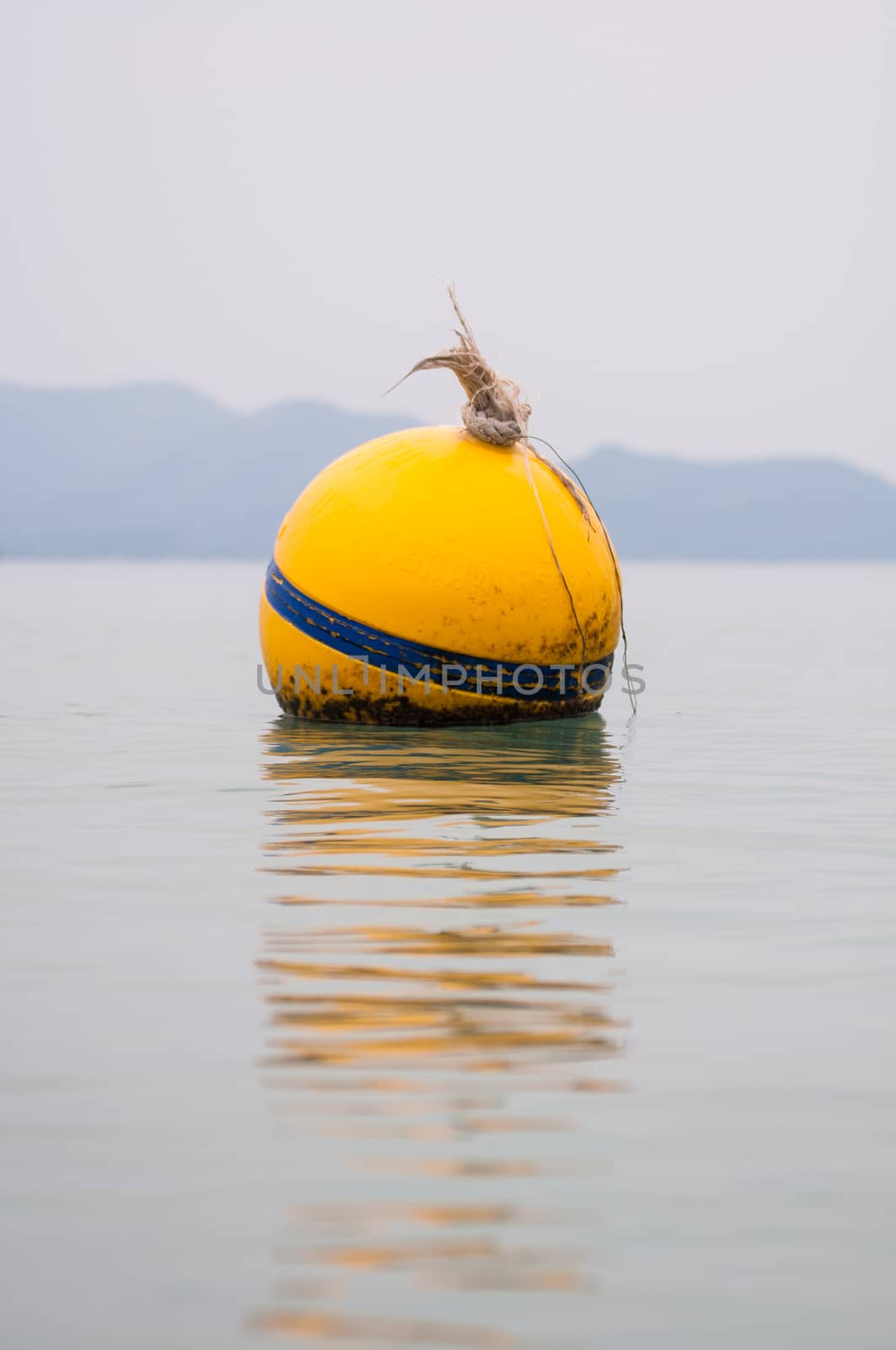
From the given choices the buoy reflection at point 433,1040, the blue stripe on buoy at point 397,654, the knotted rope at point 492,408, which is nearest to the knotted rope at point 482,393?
the knotted rope at point 492,408

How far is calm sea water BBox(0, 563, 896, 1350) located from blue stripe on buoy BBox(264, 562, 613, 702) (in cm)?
124

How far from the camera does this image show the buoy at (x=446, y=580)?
9789 millimetres

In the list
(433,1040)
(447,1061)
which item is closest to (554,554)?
(433,1040)

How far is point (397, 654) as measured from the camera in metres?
9.97

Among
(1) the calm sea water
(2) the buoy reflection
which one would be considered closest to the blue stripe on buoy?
(1) the calm sea water

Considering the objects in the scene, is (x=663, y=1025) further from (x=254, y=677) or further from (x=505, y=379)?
(x=254, y=677)

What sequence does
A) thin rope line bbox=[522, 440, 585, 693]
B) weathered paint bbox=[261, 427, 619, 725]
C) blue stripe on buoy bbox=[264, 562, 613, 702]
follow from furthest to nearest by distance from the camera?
thin rope line bbox=[522, 440, 585, 693], blue stripe on buoy bbox=[264, 562, 613, 702], weathered paint bbox=[261, 427, 619, 725]

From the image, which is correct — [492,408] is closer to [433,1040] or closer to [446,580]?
[446,580]

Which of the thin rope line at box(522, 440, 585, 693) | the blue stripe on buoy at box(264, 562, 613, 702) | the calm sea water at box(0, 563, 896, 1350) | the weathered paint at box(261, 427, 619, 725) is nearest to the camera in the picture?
the calm sea water at box(0, 563, 896, 1350)

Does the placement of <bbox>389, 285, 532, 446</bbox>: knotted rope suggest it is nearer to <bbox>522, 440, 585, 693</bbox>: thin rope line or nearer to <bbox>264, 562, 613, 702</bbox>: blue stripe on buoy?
<bbox>522, 440, 585, 693</bbox>: thin rope line

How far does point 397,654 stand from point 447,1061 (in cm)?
614

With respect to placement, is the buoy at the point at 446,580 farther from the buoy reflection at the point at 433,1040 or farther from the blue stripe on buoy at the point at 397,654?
the buoy reflection at the point at 433,1040

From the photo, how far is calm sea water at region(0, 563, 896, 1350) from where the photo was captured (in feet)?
9.25

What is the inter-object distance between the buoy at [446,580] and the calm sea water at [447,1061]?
4.21ft
